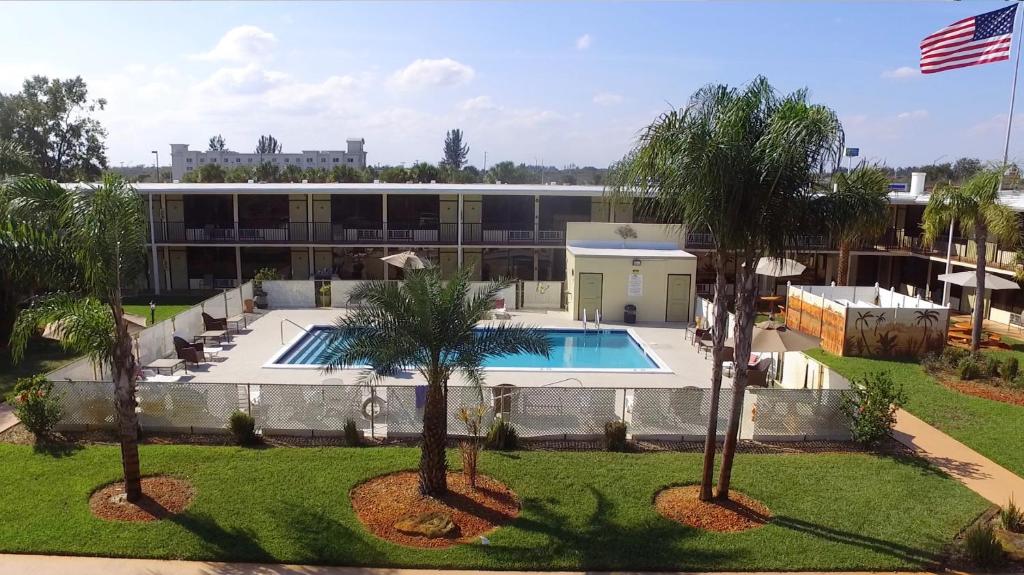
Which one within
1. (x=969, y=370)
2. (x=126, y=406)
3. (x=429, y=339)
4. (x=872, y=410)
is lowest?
(x=969, y=370)

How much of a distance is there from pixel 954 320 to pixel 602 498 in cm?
2040

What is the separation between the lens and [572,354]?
66.7ft

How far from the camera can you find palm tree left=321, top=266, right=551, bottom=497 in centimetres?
945

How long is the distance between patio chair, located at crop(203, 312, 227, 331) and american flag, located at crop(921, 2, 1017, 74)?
22.2m

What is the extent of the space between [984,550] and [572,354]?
41.3ft

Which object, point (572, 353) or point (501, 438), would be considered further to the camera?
point (572, 353)

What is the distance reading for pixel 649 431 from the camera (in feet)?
40.6

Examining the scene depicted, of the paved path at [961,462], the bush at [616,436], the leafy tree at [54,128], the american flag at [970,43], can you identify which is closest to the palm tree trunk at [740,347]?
the bush at [616,436]

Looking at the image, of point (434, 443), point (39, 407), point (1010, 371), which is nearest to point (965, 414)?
point (1010, 371)

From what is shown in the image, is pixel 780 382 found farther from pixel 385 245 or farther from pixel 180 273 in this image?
pixel 180 273

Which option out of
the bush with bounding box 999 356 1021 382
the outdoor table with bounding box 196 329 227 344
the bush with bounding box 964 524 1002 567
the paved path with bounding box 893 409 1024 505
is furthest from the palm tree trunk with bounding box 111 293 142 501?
the bush with bounding box 999 356 1021 382

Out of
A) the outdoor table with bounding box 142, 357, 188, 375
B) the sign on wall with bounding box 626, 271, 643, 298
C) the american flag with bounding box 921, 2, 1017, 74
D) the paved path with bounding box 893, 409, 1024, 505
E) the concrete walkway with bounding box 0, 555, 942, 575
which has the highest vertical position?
the american flag with bounding box 921, 2, 1017, 74

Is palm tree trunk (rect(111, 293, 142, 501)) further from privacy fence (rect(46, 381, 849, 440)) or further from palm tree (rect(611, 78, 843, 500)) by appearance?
palm tree (rect(611, 78, 843, 500))

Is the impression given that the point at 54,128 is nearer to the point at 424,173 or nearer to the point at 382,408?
the point at 424,173
